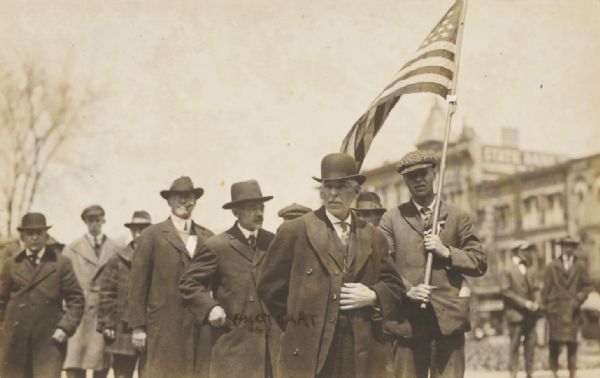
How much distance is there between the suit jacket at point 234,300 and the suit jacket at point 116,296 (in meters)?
3.06

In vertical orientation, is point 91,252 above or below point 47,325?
above

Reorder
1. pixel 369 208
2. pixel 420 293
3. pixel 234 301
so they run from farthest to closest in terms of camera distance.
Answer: pixel 369 208
pixel 234 301
pixel 420 293

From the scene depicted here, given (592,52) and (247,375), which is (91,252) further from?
(592,52)

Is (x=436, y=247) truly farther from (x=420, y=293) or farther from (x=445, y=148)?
(x=445, y=148)

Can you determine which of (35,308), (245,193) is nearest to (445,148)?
(245,193)

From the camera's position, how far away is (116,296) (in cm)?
1172

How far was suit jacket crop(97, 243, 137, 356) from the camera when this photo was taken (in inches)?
451

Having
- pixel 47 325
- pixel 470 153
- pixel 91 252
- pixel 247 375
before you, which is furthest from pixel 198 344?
pixel 470 153

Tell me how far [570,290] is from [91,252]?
674 centimetres

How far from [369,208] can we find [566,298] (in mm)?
5140

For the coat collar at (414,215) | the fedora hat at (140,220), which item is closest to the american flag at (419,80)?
the coat collar at (414,215)

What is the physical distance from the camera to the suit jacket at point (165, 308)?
9.50 meters

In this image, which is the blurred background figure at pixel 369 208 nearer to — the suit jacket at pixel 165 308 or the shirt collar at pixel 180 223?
the suit jacket at pixel 165 308

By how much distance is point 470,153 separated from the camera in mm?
45031
